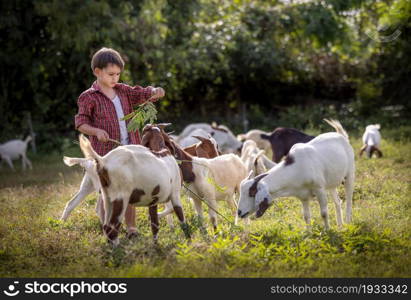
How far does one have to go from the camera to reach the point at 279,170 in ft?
18.9

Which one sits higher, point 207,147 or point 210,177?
point 207,147

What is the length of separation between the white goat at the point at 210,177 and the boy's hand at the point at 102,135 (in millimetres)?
750

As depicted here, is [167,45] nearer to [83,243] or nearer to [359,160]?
[359,160]

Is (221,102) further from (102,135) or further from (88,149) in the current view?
(88,149)

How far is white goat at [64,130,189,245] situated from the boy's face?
871mm

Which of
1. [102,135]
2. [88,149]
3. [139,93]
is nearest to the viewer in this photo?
[88,149]

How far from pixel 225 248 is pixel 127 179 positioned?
1135mm

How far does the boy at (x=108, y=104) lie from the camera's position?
554 centimetres

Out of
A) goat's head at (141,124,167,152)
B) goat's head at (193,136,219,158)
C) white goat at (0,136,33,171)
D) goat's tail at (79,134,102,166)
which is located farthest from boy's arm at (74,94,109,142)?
white goat at (0,136,33,171)

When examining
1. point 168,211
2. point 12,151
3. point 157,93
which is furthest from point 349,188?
point 12,151

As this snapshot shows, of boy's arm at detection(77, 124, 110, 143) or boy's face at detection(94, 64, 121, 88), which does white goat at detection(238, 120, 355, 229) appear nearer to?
boy's arm at detection(77, 124, 110, 143)

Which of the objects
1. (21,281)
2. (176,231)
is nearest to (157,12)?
(176,231)

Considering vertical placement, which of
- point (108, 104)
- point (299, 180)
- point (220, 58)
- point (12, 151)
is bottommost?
point (12, 151)

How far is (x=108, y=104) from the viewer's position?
5.70 meters
